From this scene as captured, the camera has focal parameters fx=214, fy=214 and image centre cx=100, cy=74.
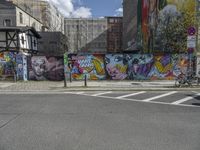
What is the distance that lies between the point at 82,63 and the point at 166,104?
10075mm

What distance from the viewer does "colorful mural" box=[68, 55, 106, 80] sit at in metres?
17.8

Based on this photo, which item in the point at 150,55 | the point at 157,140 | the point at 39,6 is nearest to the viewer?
the point at 157,140

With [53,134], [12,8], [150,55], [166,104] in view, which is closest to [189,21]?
[150,55]

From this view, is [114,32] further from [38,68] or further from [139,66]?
[38,68]

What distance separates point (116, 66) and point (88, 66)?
235 centimetres

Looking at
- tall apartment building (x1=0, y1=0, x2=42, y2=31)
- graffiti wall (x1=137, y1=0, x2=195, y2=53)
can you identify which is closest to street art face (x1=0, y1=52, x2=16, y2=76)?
graffiti wall (x1=137, y1=0, x2=195, y2=53)

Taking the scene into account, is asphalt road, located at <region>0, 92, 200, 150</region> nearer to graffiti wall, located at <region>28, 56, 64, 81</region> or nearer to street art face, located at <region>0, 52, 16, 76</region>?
graffiti wall, located at <region>28, 56, 64, 81</region>

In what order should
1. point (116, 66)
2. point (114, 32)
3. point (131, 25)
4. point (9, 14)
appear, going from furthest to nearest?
1. point (114, 32)
2. point (131, 25)
3. point (9, 14)
4. point (116, 66)

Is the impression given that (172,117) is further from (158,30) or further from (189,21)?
(158,30)

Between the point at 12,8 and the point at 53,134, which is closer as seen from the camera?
the point at 53,134

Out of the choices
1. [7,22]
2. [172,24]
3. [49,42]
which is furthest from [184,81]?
[49,42]

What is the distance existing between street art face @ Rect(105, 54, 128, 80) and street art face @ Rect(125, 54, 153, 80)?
0.42 meters

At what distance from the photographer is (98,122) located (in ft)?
21.2

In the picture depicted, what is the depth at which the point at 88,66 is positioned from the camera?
58.7ft
